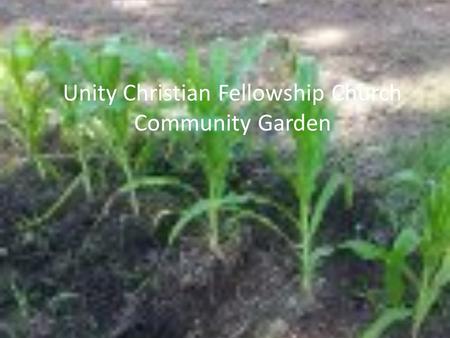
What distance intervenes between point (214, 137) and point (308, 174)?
0.23m

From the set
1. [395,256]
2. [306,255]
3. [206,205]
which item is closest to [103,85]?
[206,205]

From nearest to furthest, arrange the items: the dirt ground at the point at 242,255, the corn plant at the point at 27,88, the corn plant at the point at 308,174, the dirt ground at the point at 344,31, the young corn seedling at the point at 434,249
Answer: the young corn seedling at the point at 434,249, the corn plant at the point at 308,174, the dirt ground at the point at 242,255, the corn plant at the point at 27,88, the dirt ground at the point at 344,31

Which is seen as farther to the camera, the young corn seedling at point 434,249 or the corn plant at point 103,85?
Result: the corn plant at point 103,85

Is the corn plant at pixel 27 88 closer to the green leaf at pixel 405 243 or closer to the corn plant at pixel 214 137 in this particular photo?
the corn plant at pixel 214 137

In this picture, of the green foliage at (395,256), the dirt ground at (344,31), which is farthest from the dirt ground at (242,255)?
the green foliage at (395,256)

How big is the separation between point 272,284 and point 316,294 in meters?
0.11

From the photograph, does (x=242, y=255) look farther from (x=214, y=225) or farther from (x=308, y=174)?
(x=308, y=174)

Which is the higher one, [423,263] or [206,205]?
[206,205]

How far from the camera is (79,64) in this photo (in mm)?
2686

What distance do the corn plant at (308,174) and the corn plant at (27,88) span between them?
645mm

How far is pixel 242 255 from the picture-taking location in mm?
2594

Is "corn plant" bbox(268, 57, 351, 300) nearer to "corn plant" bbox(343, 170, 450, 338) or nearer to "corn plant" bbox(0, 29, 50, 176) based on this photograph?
"corn plant" bbox(343, 170, 450, 338)

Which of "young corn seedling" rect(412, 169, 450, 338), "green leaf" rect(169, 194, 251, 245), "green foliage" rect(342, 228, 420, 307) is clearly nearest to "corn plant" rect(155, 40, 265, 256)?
"green leaf" rect(169, 194, 251, 245)

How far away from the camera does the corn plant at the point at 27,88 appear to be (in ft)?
8.92
